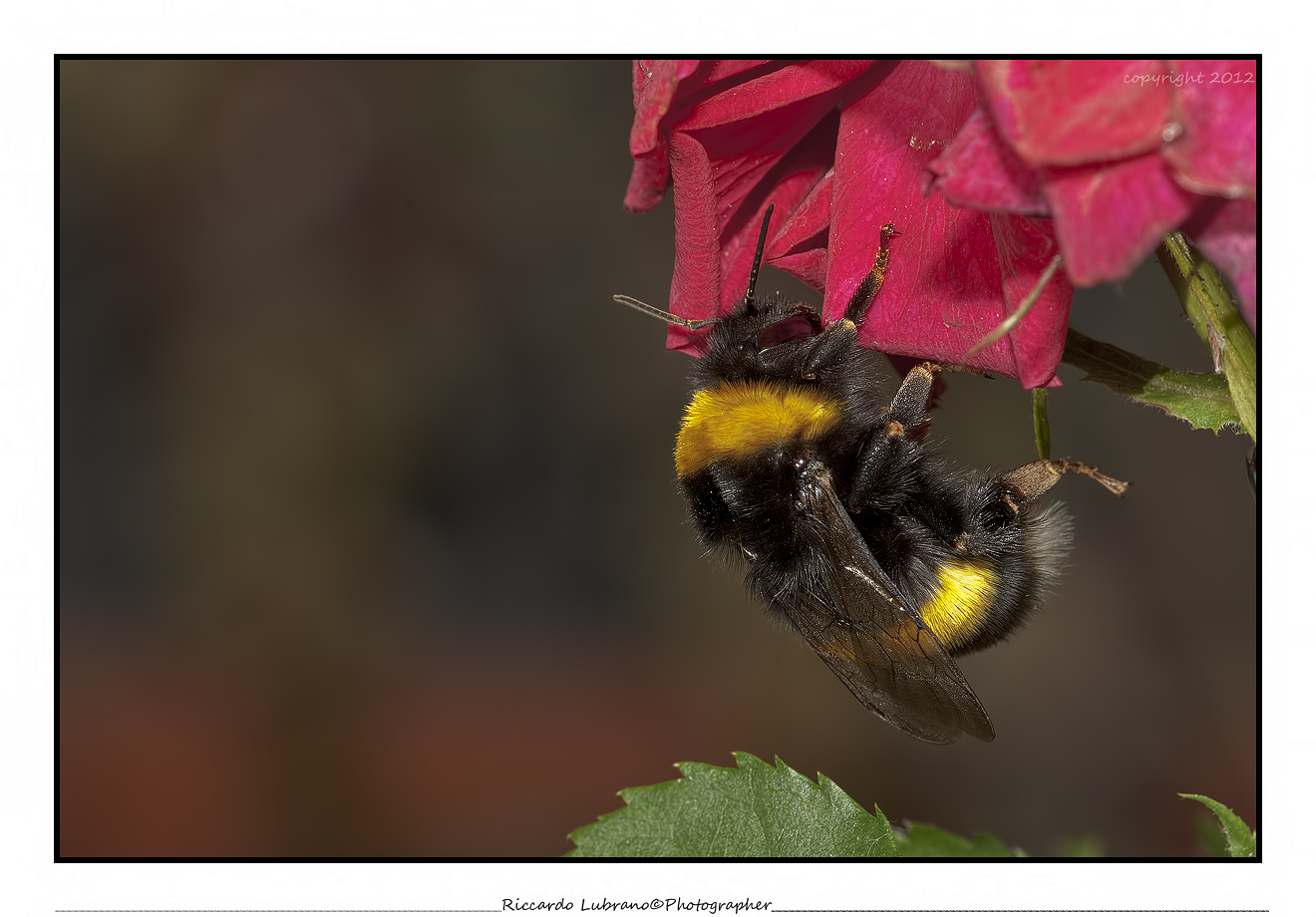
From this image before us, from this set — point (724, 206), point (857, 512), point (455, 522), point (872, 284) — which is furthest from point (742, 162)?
point (455, 522)

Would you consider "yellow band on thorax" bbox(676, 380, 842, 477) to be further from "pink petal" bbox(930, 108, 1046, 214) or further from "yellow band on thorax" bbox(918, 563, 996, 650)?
"pink petal" bbox(930, 108, 1046, 214)

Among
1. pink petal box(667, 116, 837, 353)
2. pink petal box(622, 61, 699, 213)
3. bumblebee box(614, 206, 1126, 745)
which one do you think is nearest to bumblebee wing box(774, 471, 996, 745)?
bumblebee box(614, 206, 1126, 745)

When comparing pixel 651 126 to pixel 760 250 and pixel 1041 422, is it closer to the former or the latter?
pixel 760 250

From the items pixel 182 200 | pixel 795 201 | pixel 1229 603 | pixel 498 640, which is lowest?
pixel 498 640

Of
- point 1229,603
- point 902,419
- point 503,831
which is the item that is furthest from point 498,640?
point 902,419

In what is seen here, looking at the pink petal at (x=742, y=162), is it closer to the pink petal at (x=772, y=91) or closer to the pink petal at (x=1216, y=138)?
the pink petal at (x=772, y=91)

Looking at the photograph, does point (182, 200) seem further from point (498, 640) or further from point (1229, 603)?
point (1229, 603)
